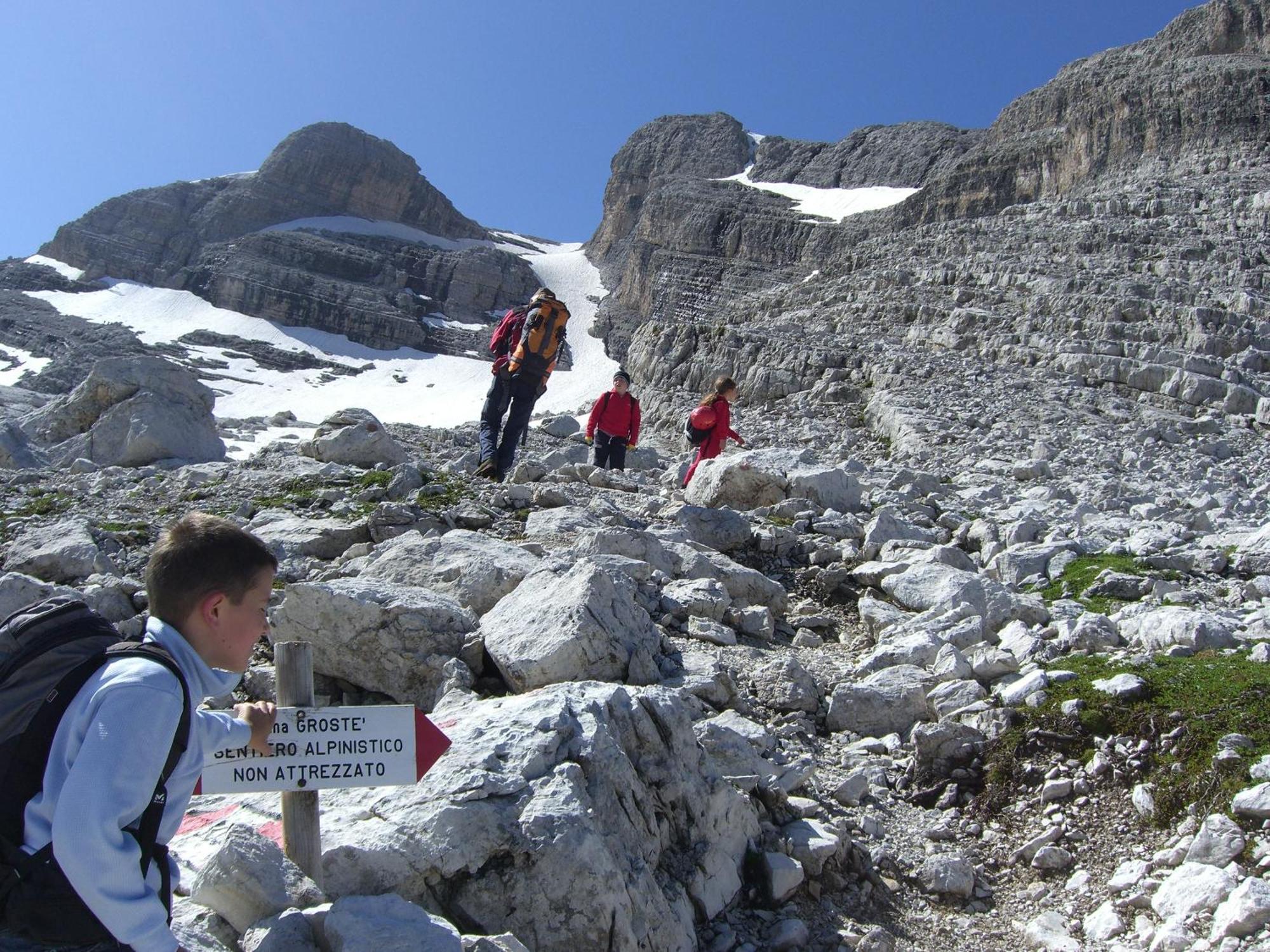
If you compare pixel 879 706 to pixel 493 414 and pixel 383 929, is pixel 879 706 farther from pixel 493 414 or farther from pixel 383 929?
pixel 493 414

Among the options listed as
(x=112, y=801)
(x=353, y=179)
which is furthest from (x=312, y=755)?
(x=353, y=179)

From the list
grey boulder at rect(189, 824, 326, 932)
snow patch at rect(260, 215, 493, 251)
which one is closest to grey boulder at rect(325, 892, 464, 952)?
grey boulder at rect(189, 824, 326, 932)

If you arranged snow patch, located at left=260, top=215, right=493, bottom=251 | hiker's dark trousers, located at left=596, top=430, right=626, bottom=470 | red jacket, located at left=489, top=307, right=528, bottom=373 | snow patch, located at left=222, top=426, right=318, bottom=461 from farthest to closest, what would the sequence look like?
snow patch, located at left=260, top=215, right=493, bottom=251, snow patch, located at left=222, top=426, right=318, bottom=461, hiker's dark trousers, located at left=596, top=430, right=626, bottom=470, red jacket, located at left=489, top=307, right=528, bottom=373

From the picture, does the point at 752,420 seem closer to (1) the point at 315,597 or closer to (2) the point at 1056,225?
(1) the point at 315,597

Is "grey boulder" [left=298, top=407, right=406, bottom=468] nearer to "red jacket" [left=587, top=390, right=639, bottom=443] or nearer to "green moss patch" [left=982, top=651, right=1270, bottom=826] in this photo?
"red jacket" [left=587, top=390, right=639, bottom=443]

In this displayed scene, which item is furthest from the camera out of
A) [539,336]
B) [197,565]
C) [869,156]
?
[869,156]

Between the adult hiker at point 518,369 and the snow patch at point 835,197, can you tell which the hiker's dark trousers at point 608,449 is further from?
the snow patch at point 835,197

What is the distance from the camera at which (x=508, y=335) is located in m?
11.2

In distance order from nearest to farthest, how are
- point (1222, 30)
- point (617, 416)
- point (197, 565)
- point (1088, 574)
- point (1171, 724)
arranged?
point (197, 565) → point (1171, 724) → point (1088, 574) → point (617, 416) → point (1222, 30)

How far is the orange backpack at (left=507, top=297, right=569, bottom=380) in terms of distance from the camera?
10539mm

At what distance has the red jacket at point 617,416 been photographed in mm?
13094

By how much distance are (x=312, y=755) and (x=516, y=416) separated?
8.20 meters

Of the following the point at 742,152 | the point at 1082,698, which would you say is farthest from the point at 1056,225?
the point at 742,152

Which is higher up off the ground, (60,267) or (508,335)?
(60,267)
